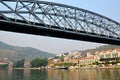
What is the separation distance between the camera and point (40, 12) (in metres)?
45.1

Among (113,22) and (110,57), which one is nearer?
(113,22)

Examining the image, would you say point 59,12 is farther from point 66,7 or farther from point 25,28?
point 25,28

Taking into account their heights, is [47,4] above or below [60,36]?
above

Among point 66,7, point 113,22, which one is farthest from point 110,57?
point 66,7

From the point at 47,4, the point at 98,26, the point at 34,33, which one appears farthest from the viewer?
the point at 98,26

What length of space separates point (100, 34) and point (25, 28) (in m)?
19.9

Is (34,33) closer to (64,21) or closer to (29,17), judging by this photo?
(29,17)

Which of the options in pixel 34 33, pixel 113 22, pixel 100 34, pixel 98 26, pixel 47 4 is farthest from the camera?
pixel 113 22

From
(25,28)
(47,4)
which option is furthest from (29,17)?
(47,4)

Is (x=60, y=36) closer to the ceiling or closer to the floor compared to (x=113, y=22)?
closer to the floor

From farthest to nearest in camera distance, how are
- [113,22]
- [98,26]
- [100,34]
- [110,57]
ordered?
[110,57]
[113,22]
[98,26]
[100,34]

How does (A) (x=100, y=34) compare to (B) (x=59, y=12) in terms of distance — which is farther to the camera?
(A) (x=100, y=34)

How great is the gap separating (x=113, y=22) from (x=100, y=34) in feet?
32.6

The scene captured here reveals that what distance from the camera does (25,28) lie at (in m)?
40.0
